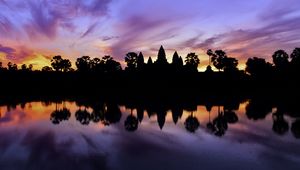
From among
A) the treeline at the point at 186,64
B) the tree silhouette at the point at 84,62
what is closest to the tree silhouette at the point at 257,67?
the treeline at the point at 186,64

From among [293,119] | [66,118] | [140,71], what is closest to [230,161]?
[293,119]

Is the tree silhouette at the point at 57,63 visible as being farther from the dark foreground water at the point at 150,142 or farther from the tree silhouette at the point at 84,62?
the dark foreground water at the point at 150,142

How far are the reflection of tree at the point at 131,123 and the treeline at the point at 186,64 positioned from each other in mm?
71300

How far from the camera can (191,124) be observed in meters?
31.3

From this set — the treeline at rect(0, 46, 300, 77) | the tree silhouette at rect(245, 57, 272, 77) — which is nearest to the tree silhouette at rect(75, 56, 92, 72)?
the treeline at rect(0, 46, 300, 77)

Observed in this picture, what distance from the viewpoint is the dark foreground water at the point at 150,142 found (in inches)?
657

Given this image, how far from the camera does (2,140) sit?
22.9 meters

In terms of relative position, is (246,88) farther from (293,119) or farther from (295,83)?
(293,119)

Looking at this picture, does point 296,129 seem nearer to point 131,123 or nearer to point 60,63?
point 131,123

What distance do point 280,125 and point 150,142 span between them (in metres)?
14.2

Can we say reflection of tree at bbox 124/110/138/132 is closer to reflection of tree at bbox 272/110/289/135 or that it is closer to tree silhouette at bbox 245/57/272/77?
reflection of tree at bbox 272/110/289/135

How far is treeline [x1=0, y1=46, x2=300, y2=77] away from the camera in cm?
10812

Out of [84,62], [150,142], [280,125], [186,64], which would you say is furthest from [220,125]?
[84,62]

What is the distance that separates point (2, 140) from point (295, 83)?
8261 cm
